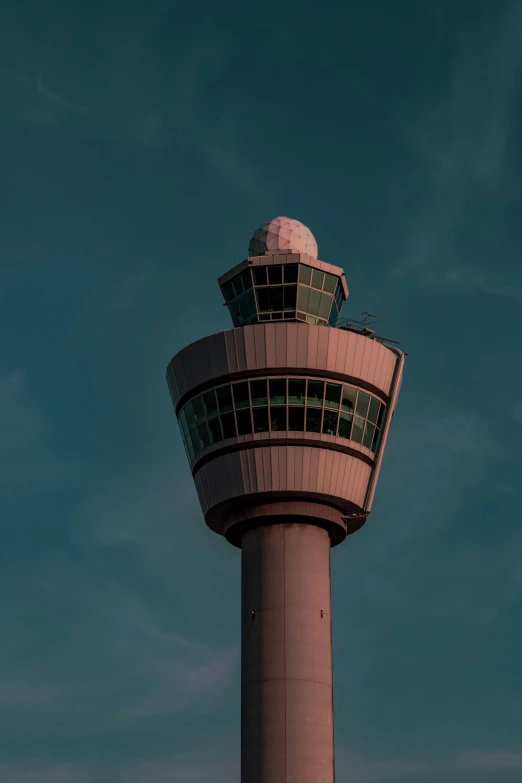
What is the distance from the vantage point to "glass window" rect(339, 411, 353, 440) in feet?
179

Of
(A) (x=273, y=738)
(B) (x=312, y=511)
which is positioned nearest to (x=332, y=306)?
(B) (x=312, y=511)

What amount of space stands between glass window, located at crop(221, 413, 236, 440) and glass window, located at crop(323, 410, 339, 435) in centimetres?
470

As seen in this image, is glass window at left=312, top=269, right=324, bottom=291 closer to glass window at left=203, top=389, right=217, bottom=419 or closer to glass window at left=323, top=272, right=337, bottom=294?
glass window at left=323, top=272, right=337, bottom=294

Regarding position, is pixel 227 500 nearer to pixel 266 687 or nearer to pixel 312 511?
pixel 312 511

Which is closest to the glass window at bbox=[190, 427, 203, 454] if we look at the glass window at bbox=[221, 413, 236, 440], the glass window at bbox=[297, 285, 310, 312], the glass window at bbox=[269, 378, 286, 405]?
the glass window at bbox=[221, 413, 236, 440]

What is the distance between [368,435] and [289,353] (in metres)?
6.21

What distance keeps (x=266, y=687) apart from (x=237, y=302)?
21.5 meters

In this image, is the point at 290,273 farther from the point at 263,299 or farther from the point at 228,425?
the point at 228,425

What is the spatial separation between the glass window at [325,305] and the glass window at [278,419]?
7.29 meters

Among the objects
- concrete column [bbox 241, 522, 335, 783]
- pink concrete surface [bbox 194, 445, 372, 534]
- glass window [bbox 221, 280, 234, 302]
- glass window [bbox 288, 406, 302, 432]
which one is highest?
glass window [bbox 221, 280, 234, 302]

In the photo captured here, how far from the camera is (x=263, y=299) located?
2317 inches

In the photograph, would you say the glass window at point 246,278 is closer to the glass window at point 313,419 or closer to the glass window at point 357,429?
the glass window at point 313,419

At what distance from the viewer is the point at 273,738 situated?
50.1m

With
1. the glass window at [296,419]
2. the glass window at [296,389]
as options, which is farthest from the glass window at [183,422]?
the glass window at [296,389]
